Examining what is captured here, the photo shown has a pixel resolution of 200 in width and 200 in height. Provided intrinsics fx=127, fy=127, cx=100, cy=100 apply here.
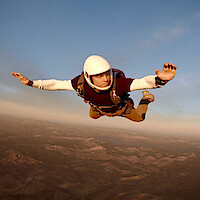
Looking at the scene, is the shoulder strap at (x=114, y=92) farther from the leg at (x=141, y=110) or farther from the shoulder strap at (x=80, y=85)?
the leg at (x=141, y=110)

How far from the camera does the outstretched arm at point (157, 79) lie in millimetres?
2584

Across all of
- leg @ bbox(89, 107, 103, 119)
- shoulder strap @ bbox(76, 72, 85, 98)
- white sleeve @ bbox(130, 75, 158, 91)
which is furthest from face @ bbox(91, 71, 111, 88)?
leg @ bbox(89, 107, 103, 119)

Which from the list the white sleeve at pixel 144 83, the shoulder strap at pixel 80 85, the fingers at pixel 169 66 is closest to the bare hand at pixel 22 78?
the shoulder strap at pixel 80 85

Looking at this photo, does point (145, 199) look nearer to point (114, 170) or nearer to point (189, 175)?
point (114, 170)

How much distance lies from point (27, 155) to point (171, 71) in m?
126

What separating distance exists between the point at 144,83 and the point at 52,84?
2.96 meters

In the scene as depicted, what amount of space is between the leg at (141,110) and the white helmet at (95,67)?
1970 mm

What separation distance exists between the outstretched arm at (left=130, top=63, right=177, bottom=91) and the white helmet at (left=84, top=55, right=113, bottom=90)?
729 mm

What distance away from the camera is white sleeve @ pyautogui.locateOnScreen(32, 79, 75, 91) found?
13.7 feet

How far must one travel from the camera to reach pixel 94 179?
92875mm

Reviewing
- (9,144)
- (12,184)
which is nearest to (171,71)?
(12,184)

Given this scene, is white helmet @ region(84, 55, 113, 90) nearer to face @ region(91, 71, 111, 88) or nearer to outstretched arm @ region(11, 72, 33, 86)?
face @ region(91, 71, 111, 88)

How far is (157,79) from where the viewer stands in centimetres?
293

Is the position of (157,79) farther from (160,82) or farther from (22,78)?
(22,78)
